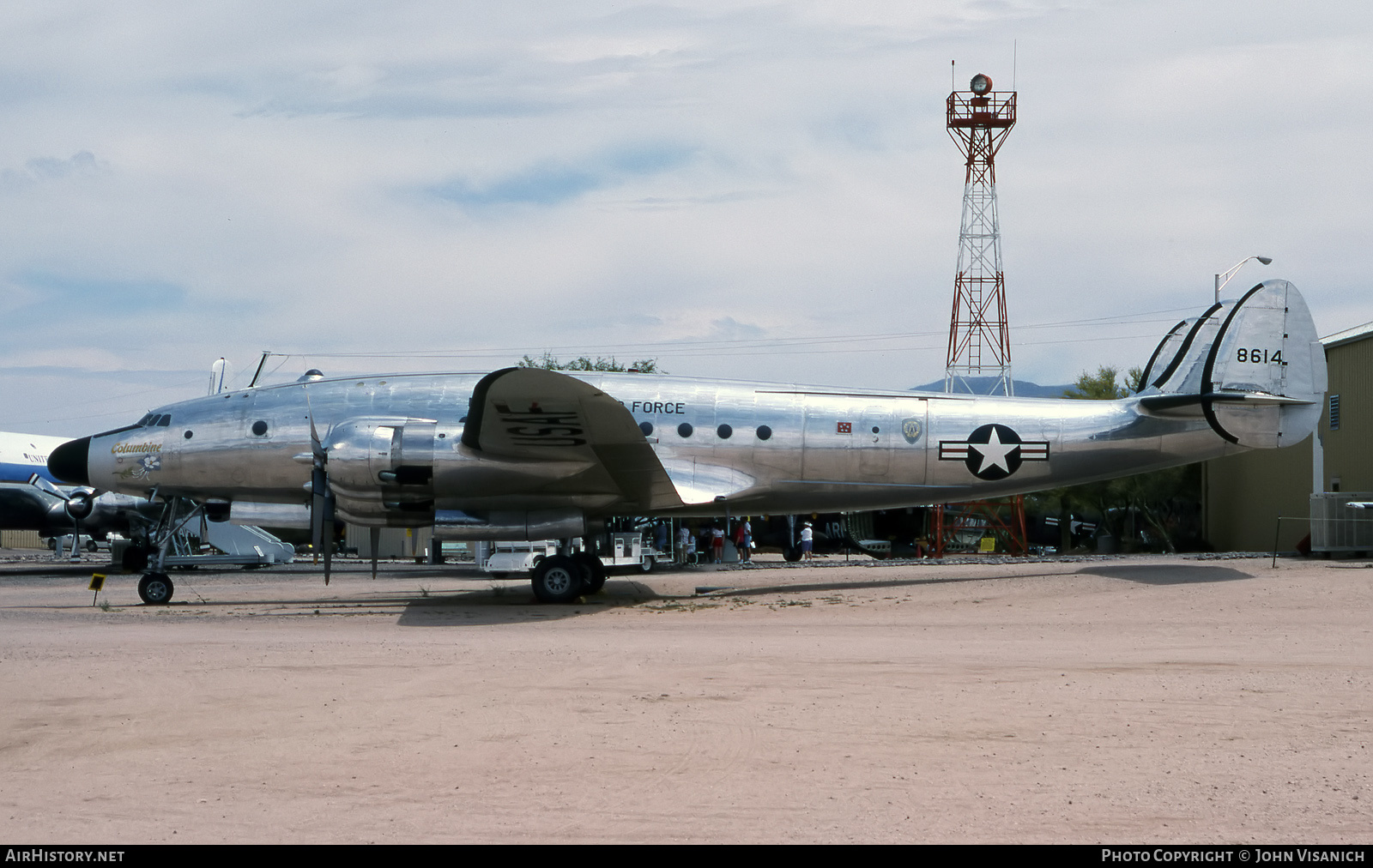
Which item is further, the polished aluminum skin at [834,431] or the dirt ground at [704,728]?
the polished aluminum skin at [834,431]

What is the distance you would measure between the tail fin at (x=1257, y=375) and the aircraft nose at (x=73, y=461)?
18.1m

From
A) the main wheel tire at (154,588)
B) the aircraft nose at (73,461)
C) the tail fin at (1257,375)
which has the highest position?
the tail fin at (1257,375)

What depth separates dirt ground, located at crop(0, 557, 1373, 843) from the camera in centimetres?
539

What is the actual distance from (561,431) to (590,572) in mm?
3554

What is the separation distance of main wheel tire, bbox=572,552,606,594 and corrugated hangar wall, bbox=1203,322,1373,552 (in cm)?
1584

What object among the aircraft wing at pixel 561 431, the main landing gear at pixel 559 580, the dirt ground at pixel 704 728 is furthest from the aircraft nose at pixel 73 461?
the main landing gear at pixel 559 580

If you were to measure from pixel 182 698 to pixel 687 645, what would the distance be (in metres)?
5.13

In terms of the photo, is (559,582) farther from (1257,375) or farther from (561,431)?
(1257,375)

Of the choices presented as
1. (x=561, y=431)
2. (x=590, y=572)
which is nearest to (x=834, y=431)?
(x=590, y=572)

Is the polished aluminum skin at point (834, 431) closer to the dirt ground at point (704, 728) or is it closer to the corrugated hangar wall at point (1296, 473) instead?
the dirt ground at point (704, 728)

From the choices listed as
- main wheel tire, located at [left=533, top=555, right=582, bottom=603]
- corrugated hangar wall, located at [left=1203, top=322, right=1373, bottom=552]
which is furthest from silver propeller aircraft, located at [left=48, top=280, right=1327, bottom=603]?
corrugated hangar wall, located at [left=1203, top=322, right=1373, bottom=552]

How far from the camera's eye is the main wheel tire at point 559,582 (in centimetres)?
1705

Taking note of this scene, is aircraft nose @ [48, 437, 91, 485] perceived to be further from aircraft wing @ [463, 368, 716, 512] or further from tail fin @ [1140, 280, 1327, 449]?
tail fin @ [1140, 280, 1327, 449]

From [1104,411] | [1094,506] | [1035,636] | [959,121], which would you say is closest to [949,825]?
[1035,636]
